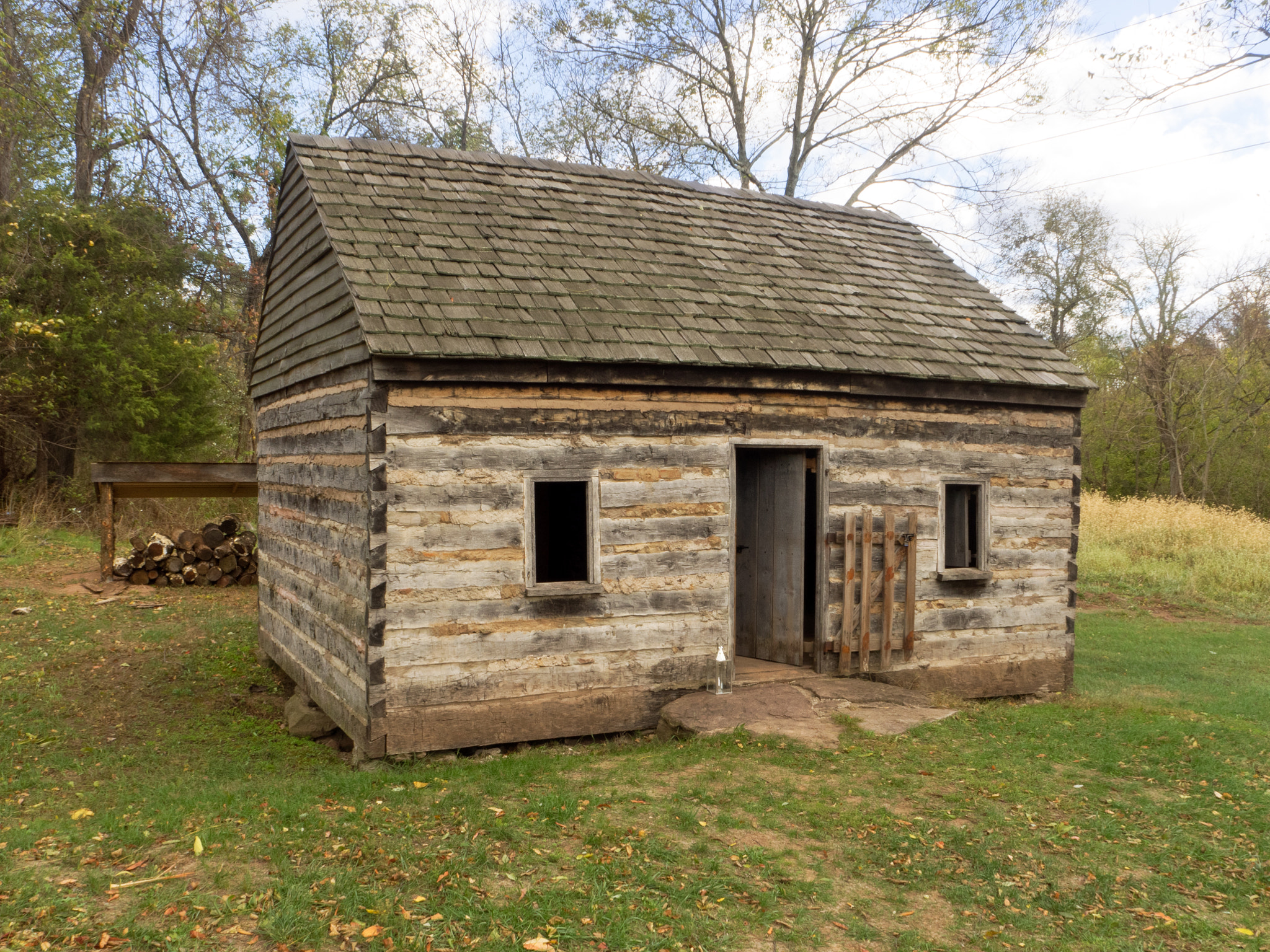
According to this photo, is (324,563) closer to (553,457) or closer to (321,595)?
(321,595)

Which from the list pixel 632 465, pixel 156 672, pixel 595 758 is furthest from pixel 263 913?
pixel 156 672

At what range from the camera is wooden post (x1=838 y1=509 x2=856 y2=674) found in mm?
8656

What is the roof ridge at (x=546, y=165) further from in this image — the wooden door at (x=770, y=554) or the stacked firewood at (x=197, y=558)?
the stacked firewood at (x=197, y=558)

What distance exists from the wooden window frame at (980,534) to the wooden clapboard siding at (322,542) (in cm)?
567

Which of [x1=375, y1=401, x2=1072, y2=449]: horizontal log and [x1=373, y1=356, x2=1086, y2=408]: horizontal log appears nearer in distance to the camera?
[x1=373, y1=356, x2=1086, y2=408]: horizontal log

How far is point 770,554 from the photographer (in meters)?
9.16

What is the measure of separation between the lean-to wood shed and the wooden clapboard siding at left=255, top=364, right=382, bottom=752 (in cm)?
5

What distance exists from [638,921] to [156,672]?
7863 mm

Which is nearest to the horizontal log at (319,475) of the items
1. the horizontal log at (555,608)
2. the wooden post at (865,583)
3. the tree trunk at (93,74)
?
the horizontal log at (555,608)

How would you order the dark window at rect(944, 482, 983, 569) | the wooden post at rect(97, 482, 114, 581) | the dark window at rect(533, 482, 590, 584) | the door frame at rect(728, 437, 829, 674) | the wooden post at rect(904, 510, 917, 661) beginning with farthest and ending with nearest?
the wooden post at rect(97, 482, 114, 581), the dark window at rect(533, 482, 590, 584), the dark window at rect(944, 482, 983, 569), the wooden post at rect(904, 510, 917, 661), the door frame at rect(728, 437, 829, 674)

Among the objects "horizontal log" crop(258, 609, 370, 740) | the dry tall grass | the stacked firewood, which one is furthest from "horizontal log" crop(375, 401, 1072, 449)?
the stacked firewood

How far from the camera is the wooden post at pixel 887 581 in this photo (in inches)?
347

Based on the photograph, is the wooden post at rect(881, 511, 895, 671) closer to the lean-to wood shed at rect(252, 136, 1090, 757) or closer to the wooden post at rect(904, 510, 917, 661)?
the lean-to wood shed at rect(252, 136, 1090, 757)

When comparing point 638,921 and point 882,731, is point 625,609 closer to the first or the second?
point 882,731
